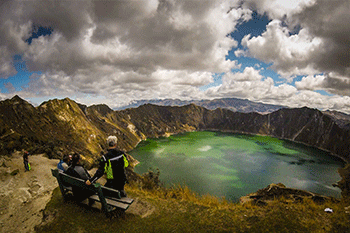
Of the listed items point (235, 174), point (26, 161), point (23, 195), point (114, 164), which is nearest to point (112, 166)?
point (114, 164)

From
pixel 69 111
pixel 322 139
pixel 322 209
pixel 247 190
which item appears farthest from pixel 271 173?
pixel 322 139

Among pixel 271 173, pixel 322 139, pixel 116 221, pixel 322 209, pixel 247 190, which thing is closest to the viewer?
pixel 116 221

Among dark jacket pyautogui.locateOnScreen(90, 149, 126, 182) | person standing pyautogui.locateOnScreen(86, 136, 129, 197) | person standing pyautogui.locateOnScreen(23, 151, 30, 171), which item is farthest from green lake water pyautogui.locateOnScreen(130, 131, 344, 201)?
dark jacket pyautogui.locateOnScreen(90, 149, 126, 182)

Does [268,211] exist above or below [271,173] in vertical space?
above

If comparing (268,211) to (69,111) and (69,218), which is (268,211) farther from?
(69,111)

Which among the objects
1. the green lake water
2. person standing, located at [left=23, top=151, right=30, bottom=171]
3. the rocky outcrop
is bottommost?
the green lake water

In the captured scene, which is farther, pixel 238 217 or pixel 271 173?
pixel 271 173

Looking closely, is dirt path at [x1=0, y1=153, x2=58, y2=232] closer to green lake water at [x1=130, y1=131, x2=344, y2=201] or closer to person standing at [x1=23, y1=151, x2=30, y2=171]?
person standing at [x1=23, y1=151, x2=30, y2=171]
